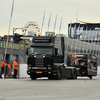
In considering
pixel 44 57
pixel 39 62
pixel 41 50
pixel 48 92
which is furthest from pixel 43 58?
pixel 48 92

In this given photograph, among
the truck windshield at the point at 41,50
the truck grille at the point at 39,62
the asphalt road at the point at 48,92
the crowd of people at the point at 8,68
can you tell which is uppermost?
the truck windshield at the point at 41,50

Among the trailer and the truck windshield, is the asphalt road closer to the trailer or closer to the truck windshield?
the truck windshield

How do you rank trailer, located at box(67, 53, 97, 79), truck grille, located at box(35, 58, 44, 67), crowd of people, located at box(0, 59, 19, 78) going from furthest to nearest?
trailer, located at box(67, 53, 97, 79), crowd of people, located at box(0, 59, 19, 78), truck grille, located at box(35, 58, 44, 67)

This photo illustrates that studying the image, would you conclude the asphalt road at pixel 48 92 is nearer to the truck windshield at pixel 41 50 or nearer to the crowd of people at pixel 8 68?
the truck windshield at pixel 41 50

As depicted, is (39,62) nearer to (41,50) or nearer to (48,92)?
(41,50)

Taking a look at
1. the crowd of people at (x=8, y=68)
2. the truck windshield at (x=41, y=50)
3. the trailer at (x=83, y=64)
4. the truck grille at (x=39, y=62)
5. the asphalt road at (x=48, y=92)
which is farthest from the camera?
the trailer at (x=83, y=64)

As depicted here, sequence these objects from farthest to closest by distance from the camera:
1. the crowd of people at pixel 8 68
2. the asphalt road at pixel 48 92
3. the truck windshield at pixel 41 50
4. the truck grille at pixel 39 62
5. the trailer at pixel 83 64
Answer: the trailer at pixel 83 64
the crowd of people at pixel 8 68
the truck windshield at pixel 41 50
the truck grille at pixel 39 62
the asphalt road at pixel 48 92

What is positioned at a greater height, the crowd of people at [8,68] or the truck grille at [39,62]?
the truck grille at [39,62]

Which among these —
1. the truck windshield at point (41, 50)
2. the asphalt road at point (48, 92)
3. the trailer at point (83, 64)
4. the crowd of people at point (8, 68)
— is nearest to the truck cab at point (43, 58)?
the truck windshield at point (41, 50)

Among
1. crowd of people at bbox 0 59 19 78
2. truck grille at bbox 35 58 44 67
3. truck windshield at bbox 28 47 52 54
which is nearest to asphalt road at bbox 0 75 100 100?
truck grille at bbox 35 58 44 67

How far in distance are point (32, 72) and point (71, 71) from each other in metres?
5.11

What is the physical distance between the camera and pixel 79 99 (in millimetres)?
11219

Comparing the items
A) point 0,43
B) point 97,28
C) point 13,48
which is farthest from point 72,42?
point 97,28

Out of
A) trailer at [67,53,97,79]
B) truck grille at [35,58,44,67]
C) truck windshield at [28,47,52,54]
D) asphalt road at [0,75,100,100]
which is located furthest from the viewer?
trailer at [67,53,97,79]
